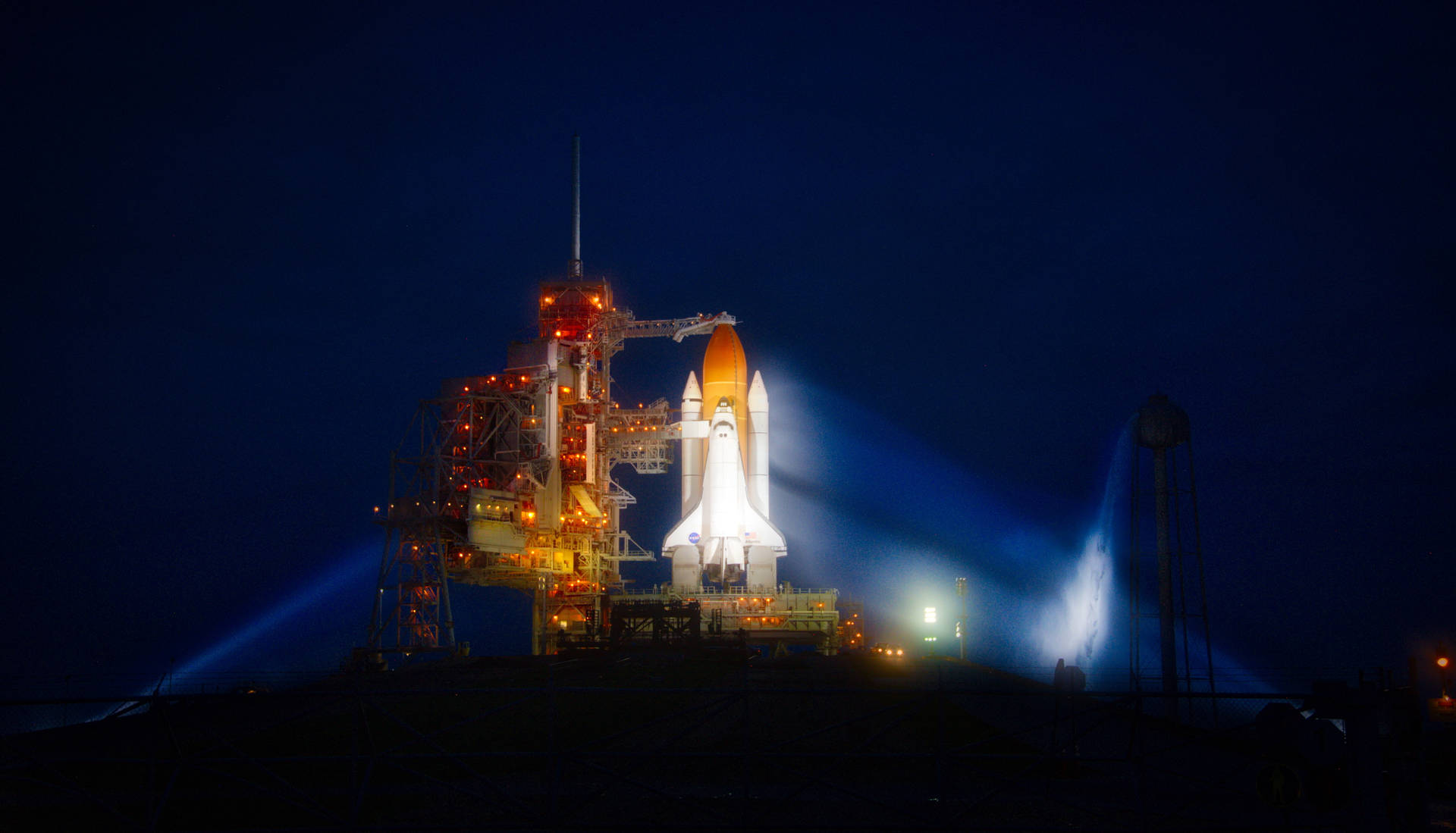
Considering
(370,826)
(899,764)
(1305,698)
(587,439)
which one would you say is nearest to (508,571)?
(587,439)

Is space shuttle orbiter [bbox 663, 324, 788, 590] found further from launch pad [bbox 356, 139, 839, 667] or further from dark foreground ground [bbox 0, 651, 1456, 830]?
dark foreground ground [bbox 0, 651, 1456, 830]

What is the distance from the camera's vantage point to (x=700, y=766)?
28438 mm

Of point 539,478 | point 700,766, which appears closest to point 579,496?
point 539,478

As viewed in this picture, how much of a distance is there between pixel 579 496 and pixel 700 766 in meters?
53.6

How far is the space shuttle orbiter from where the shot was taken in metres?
76.6

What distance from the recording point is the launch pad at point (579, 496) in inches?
2709

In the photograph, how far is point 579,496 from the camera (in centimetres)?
8100

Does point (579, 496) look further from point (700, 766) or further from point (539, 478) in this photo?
point (700, 766)

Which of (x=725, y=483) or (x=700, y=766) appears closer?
(x=700, y=766)

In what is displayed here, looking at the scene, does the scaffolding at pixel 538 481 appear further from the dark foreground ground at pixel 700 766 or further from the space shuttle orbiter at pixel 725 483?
the dark foreground ground at pixel 700 766

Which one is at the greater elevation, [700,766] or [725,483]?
[725,483]

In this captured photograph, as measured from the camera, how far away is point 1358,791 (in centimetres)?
1789

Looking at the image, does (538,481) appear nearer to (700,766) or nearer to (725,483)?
(725,483)

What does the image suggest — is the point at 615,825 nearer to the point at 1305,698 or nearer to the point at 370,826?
the point at 370,826
